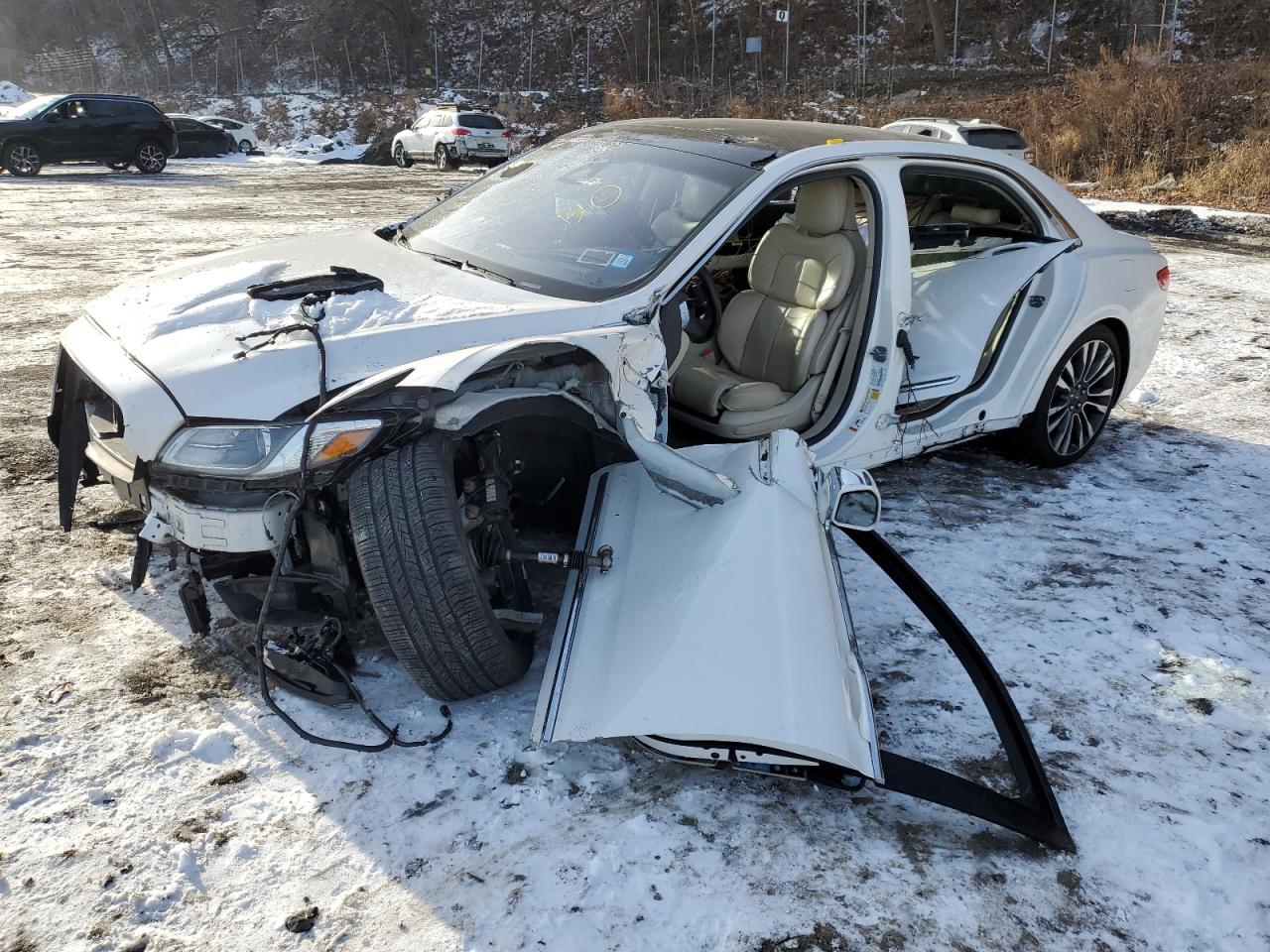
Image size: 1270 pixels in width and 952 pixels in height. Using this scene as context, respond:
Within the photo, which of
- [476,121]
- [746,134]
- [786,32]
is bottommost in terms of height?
[746,134]

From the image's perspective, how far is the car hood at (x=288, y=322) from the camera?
2580 millimetres

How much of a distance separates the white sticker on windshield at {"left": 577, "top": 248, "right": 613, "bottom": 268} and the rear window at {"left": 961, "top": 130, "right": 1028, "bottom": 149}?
12133 mm

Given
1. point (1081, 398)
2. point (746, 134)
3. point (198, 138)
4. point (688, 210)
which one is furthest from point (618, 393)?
point (198, 138)

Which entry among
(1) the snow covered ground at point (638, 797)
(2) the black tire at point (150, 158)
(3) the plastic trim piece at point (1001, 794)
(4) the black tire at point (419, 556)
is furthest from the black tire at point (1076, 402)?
(2) the black tire at point (150, 158)

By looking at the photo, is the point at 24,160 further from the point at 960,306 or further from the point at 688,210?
the point at 960,306

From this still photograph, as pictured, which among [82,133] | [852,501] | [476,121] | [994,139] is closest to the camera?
[852,501]

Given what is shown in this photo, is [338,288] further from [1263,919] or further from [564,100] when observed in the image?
[564,100]

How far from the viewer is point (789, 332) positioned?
3861 millimetres

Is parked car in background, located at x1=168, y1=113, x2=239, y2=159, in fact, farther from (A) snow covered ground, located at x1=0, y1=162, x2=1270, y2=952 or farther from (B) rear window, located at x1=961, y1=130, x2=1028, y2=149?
(A) snow covered ground, located at x1=0, y1=162, x2=1270, y2=952

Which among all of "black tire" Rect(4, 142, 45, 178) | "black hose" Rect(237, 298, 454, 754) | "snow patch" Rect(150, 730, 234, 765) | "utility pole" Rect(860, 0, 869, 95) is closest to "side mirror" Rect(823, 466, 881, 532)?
Answer: "black hose" Rect(237, 298, 454, 754)

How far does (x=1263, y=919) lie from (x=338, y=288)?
2960mm

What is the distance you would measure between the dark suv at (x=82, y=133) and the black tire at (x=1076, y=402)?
63.8 ft

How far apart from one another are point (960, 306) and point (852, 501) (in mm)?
1862

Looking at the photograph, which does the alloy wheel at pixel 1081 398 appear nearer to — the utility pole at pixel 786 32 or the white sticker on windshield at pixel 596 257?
the white sticker on windshield at pixel 596 257
